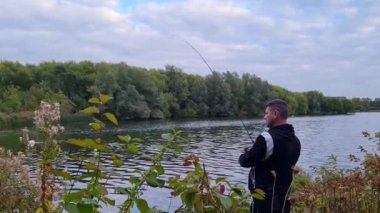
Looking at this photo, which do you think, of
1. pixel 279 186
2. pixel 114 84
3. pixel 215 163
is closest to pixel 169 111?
pixel 114 84

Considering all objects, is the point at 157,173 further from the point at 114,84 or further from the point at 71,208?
the point at 114,84

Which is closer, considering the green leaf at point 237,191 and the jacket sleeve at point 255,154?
the green leaf at point 237,191

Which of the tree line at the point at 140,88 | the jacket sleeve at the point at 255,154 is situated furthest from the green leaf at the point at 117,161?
the tree line at the point at 140,88

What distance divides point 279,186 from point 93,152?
3.10 metres

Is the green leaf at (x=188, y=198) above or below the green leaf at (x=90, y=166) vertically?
below

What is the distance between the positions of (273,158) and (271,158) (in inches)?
0.9

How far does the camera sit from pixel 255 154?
15.6 feet

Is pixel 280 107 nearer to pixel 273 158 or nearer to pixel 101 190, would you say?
pixel 273 158

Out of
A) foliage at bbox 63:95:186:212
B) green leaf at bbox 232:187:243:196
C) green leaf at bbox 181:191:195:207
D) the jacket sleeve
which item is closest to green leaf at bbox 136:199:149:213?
foliage at bbox 63:95:186:212

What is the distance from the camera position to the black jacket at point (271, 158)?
479 centimetres

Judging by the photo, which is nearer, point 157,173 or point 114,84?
point 157,173

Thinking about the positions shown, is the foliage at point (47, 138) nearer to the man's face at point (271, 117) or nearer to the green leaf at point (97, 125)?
the green leaf at point (97, 125)

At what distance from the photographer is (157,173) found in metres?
2.14

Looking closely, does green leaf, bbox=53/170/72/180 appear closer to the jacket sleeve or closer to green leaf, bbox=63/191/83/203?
green leaf, bbox=63/191/83/203
